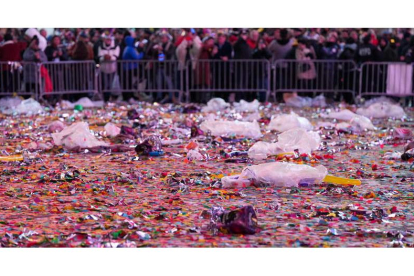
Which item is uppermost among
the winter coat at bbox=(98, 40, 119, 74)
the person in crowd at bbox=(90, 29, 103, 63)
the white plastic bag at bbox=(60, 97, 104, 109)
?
the person in crowd at bbox=(90, 29, 103, 63)

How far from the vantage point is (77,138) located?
11398mm

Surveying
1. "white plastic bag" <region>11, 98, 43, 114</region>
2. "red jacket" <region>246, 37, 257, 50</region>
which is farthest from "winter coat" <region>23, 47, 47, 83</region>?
"red jacket" <region>246, 37, 257, 50</region>

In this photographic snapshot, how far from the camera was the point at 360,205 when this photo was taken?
308 inches

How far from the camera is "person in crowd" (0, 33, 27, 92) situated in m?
18.3

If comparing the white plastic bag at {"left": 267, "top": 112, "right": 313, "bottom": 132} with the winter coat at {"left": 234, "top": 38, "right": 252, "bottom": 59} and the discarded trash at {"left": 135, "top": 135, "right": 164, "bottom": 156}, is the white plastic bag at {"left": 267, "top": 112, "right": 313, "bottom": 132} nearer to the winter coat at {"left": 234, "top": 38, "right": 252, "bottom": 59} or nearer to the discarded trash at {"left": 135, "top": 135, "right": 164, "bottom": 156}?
the discarded trash at {"left": 135, "top": 135, "right": 164, "bottom": 156}

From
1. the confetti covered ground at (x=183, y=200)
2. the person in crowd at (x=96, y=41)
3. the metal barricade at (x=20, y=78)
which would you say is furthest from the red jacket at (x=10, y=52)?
the confetti covered ground at (x=183, y=200)

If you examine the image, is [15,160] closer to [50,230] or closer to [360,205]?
[50,230]

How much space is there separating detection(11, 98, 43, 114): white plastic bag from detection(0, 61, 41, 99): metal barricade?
97 centimetres

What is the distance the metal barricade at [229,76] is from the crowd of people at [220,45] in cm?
17

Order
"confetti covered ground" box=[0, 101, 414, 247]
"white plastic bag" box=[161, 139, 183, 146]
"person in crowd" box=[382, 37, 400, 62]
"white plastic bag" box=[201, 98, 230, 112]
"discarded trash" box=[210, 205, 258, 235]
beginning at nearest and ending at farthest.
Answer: "confetti covered ground" box=[0, 101, 414, 247] < "discarded trash" box=[210, 205, 258, 235] < "white plastic bag" box=[161, 139, 183, 146] < "white plastic bag" box=[201, 98, 230, 112] < "person in crowd" box=[382, 37, 400, 62]

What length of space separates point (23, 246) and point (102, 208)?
144 cm

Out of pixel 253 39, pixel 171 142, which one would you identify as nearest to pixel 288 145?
pixel 171 142

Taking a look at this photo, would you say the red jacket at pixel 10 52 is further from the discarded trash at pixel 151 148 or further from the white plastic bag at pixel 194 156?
the white plastic bag at pixel 194 156

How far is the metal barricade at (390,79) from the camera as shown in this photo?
1862 centimetres
